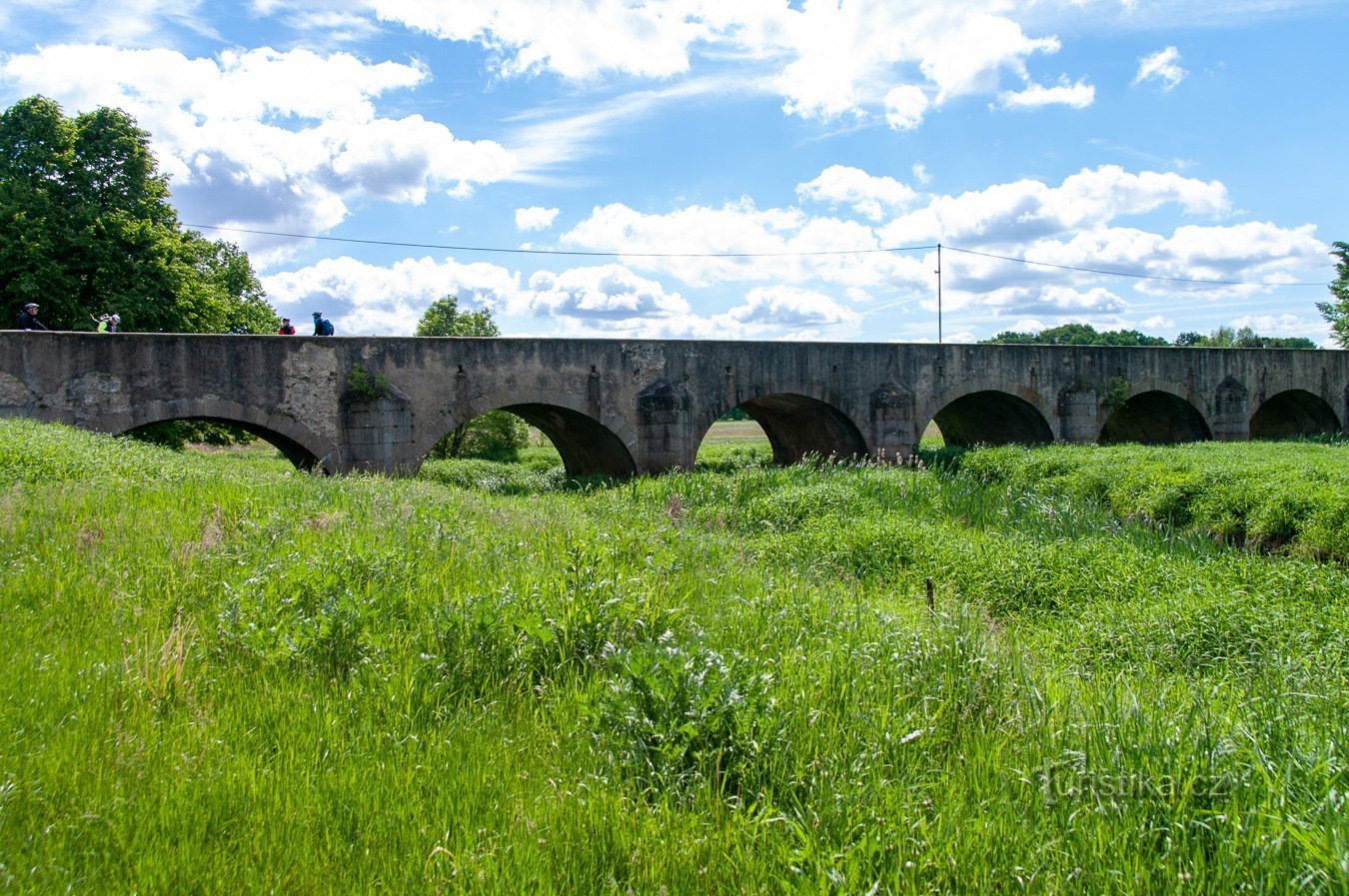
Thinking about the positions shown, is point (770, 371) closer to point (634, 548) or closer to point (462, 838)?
point (634, 548)

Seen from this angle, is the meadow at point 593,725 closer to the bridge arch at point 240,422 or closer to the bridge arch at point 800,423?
the bridge arch at point 240,422

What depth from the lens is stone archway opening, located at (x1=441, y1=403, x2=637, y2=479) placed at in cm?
1639

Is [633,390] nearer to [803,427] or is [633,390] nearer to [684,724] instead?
[803,427]

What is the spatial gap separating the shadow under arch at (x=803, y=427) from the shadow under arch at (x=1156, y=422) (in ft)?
28.3

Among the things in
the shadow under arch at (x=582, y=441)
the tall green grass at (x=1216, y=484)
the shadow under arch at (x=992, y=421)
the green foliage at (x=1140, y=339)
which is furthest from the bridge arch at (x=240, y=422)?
the green foliage at (x=1140, y=339)

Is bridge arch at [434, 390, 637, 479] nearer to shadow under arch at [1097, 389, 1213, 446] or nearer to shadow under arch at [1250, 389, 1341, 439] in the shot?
shadow under arch at [1097, 389, 1213, 446]

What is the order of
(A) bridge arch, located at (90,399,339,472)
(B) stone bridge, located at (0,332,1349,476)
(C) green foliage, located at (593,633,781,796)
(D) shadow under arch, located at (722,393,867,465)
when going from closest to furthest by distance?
(C) green foliage, located at (593,633,781,796) < (A) bridge arch, located at (90,399,339,472) < (B) stone bridge, located at (0,332,1349,476) < (D) shadow under arch, located at (722,393,867,465)

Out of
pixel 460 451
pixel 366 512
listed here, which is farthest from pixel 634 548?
pixel 460 451

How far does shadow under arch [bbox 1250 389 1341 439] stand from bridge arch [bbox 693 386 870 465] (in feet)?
48.2

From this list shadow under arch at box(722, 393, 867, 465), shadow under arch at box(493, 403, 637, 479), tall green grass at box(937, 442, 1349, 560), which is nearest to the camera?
tall green grass at box(937, 442, 1349, 560)

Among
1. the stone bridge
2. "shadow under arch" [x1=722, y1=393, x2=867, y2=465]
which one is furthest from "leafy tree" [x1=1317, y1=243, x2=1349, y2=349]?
"shadow under arch" [x1=722, y1=393, x2=867, y2=465]

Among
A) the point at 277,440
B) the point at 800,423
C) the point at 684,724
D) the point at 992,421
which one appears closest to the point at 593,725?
the point at 684,724

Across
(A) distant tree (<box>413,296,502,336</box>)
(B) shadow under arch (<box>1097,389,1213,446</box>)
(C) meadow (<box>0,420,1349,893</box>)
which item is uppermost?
(A) distant tree (<box>413,296,502,336</box>)

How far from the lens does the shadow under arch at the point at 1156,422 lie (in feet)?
78.3
